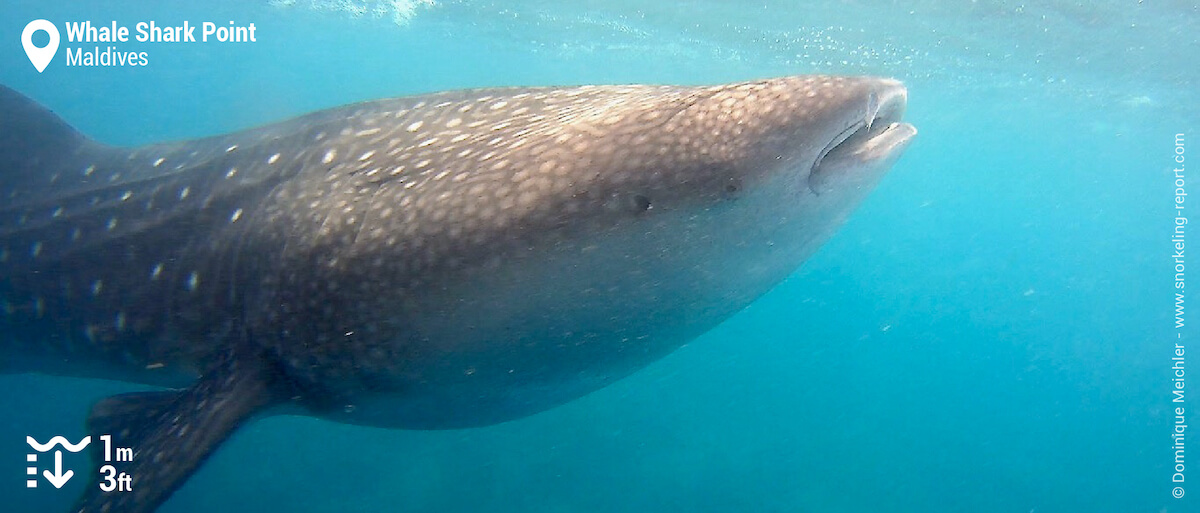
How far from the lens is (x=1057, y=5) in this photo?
17000 millimetres

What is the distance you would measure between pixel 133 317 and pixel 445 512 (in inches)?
270

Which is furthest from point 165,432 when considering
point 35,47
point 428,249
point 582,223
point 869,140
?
point 35,47

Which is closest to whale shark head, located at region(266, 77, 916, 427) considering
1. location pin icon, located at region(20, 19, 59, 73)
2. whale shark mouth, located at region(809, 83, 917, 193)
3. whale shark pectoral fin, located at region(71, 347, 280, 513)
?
whale shark mouth, located at region(809, 83, 917, 193)

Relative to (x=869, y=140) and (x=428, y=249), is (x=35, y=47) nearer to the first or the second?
(x=428, y=249)

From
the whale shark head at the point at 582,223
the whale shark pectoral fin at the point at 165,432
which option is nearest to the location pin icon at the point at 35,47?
the whale shark pectoral fin at the point at 165,432

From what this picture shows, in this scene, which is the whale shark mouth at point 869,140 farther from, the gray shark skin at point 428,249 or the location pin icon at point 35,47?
the location pin icon at point 35,47

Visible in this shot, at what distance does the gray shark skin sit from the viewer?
2812 mm

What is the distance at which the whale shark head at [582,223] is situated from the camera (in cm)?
275

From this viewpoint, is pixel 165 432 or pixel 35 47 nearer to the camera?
pixel 165 432

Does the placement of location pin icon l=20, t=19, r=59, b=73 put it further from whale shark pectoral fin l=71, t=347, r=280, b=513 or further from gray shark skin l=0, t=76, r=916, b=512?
whale shark pectoral fin l=71, t=347, r=280, b=513

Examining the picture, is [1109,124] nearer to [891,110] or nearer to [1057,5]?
[1057,5]

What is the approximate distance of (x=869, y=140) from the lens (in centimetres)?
293

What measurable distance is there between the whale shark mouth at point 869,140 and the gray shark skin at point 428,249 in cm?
1

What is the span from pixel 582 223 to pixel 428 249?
2.54 ft
